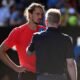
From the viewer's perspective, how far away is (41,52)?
20.5 ft

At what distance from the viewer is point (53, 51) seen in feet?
20.4

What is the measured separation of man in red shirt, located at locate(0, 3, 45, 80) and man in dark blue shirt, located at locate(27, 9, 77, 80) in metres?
0.86

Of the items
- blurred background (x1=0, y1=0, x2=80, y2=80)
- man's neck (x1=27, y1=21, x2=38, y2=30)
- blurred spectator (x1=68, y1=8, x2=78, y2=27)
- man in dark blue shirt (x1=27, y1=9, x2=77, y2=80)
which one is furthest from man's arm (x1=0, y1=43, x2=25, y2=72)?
blurred spectator (x1=68, y1=8, x2=78, y2=27)

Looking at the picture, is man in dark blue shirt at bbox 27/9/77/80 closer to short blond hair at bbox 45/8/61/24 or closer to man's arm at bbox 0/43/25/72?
short blond hair at bbox 45/8/61/24

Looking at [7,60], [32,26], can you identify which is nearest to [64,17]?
[32,26]

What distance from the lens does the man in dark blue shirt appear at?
6.20 meters

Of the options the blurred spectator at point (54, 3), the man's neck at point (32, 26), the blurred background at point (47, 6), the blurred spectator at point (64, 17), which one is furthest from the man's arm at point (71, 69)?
the blurred spectator at point (54, 3)

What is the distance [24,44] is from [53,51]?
1.09m

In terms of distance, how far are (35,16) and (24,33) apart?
28 cm

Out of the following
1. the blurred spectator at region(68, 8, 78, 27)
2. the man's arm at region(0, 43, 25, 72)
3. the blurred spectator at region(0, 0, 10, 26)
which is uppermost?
the man's arm at region(0, 43, 25, 72)

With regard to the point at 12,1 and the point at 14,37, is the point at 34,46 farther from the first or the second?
the point at 12,1

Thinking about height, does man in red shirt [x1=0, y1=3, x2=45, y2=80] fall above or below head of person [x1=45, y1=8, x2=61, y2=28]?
below

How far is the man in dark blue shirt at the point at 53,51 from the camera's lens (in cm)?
620

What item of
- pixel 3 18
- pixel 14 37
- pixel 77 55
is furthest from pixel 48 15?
pixel 3 18
